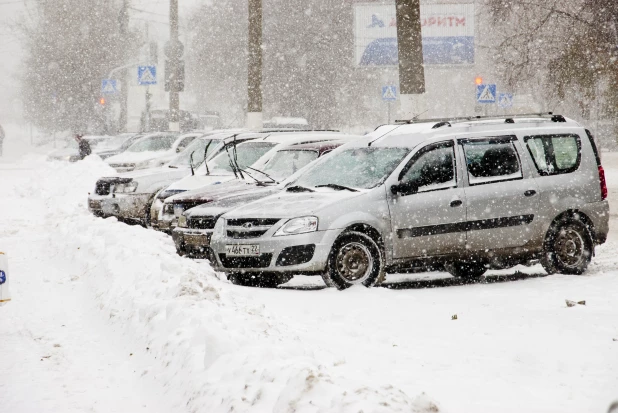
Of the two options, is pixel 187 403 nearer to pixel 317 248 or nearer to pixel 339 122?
pixel 317 248

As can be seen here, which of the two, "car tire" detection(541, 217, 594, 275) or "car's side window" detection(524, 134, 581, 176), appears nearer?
"car tire" detection(541, 217, 594, 275)

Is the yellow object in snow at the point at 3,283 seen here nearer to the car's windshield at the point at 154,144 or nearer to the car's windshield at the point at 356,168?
the car's windshield at the point at 356,168

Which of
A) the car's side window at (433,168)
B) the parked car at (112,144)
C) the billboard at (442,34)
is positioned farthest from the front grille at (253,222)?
the billboard at (442,34)

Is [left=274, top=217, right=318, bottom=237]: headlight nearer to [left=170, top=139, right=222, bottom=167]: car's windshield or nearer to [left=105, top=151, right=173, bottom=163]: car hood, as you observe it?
[left=170, top=139, right=222, bottom=167]: car's windshield

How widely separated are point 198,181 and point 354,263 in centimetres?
503

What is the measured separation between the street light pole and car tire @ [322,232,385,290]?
23.7 metres

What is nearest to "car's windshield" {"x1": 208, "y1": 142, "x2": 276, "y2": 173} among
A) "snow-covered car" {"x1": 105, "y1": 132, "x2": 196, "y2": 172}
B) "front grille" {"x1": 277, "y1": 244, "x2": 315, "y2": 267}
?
"front grille" {"x1": 277, "y1": 244, "x2": 315, "y2": 267}

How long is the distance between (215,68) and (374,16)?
12.8 metres

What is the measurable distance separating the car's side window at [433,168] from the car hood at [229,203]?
2.00m

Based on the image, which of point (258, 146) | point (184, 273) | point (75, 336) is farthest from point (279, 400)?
point (258, 146)

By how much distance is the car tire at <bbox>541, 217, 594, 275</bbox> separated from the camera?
10.8m

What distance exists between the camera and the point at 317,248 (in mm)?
9469

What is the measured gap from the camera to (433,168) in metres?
10.2

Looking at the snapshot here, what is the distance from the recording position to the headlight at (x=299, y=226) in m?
9.52
